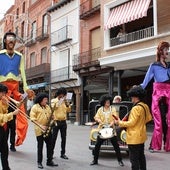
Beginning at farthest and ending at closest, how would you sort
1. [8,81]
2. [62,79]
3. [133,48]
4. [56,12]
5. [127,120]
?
1. [56,12]
2. [62,79]
3. [133,48]
4. [8,81]
5. [127,120]

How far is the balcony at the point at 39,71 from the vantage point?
102 ft

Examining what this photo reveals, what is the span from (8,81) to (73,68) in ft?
58.3

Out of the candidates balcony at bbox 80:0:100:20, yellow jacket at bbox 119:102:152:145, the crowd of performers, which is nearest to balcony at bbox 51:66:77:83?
balcony at bbox 80:0:100:20

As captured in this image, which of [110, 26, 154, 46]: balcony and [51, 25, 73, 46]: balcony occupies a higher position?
[51, 25, 73, 46]: balcony

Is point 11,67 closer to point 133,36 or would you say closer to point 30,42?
point 133,36

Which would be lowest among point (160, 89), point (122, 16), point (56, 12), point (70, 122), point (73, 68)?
point (70, 122)

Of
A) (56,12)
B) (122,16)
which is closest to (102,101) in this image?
(122,16)

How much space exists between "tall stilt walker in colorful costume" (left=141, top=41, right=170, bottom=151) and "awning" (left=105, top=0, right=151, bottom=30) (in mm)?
9725

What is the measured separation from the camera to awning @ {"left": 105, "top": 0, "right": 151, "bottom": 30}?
55.7ft

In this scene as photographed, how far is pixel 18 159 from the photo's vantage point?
7.82 m

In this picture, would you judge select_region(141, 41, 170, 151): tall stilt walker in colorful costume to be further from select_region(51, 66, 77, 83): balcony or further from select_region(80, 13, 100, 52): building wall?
select_region(51, 66, 77, 83): balcony

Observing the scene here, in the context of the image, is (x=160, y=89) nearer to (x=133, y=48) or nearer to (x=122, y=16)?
(x=133, y=48)

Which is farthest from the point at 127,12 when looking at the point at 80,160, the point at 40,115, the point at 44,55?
the point at 44,55

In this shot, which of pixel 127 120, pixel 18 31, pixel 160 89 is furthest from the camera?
pixel 18 31
